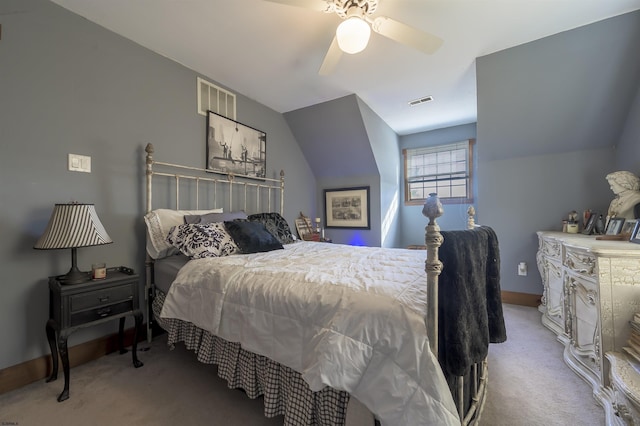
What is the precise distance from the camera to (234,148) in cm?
306

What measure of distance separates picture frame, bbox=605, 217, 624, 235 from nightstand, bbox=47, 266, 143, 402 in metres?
3.89

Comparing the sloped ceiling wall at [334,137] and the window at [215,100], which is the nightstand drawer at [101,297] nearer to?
the window at [215,100]

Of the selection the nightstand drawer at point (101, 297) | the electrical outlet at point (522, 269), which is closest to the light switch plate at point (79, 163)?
the nightstand drawer at point (101, 297)

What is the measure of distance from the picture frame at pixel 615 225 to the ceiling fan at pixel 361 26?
2155 millimetres

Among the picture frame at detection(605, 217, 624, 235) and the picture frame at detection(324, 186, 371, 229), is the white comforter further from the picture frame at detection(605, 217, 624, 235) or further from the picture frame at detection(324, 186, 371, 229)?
the picture frame at detection(324, 186, 371, 229)

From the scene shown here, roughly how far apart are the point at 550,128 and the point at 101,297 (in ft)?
14.1

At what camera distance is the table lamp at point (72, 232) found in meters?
1.54

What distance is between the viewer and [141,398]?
151cm

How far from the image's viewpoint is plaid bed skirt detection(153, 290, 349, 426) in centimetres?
113

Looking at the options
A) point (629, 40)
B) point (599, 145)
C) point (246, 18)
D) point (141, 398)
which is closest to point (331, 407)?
point (141, 398)

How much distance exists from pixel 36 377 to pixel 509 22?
4.31m

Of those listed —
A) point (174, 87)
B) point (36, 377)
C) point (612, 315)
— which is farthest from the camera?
point (174, 87)

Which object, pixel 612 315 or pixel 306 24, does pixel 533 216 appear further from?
pixel 306 24

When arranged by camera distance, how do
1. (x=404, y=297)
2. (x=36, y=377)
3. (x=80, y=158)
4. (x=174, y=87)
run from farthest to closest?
(x=174, y=87), (x=80, y=158), (x=36, y=377), (x=404, y=297)
